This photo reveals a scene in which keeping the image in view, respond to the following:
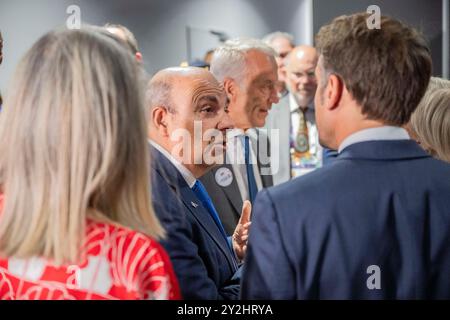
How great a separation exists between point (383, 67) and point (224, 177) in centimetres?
152

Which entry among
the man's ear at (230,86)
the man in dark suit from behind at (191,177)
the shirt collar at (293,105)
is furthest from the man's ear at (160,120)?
the shirt collar at (293,105)

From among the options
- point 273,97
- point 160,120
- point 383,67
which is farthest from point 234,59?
point 383,67

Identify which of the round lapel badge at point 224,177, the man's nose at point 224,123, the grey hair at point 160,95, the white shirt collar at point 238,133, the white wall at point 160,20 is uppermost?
the white wall at point 160,20

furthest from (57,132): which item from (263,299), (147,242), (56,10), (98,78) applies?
(56,10)

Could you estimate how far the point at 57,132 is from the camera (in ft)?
3.87

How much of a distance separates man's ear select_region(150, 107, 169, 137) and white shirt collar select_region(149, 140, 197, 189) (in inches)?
2.2

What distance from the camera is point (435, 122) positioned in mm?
2211

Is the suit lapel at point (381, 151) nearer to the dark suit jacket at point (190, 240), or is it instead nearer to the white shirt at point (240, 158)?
the dark suit jacket at point (190, 240)

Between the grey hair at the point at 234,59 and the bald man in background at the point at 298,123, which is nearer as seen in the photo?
the grey hair at the point at 234,59

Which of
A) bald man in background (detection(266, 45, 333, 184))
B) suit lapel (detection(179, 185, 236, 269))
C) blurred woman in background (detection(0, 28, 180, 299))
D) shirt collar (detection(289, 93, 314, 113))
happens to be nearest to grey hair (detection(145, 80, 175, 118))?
suit lapel (detection(179, 185, 236, 269))

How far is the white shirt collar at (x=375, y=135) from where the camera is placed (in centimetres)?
146

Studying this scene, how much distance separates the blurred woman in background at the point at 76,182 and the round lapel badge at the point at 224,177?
161cm

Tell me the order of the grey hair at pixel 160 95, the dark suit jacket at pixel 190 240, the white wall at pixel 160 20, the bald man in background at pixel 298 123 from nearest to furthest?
the dark suit jacket at pixel 190 240
the grey hair at pixel 160 95
the bald man in background at pixel 298 123
the white wall at pixel 160 20

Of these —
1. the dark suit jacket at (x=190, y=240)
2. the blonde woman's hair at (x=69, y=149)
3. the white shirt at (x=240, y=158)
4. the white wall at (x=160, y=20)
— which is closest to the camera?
the blonde woman's hair at (x=69, y=149)
